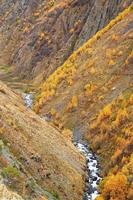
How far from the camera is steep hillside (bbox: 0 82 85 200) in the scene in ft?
144

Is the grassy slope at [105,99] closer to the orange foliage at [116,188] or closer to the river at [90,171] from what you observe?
the orange foliage at [116,188]

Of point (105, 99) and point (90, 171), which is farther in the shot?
point (105, 99)

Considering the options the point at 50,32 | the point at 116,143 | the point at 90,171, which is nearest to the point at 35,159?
the point at 90,171

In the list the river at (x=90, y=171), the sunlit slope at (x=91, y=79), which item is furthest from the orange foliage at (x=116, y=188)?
the sunlit slope at (x=91, y=79)

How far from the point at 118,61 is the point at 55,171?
4034cm

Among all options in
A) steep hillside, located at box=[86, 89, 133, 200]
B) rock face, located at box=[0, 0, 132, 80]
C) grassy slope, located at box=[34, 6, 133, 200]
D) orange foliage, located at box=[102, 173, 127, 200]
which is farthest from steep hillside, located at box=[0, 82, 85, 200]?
rock face, located at box=[0, 0, 132, 80]

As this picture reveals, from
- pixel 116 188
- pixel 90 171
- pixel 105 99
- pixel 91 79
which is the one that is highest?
pixel 91 79

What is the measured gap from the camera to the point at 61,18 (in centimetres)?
14688

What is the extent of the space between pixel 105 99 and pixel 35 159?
30.4 m

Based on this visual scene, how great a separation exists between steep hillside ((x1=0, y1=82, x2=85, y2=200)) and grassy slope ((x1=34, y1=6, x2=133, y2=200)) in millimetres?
4000

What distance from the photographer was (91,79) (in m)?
90.2

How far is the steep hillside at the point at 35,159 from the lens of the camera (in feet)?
144

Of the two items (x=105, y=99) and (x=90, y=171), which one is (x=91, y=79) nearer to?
(x=105, y=99)

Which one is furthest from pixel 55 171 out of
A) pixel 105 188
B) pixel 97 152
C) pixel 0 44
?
pixel 0 44
